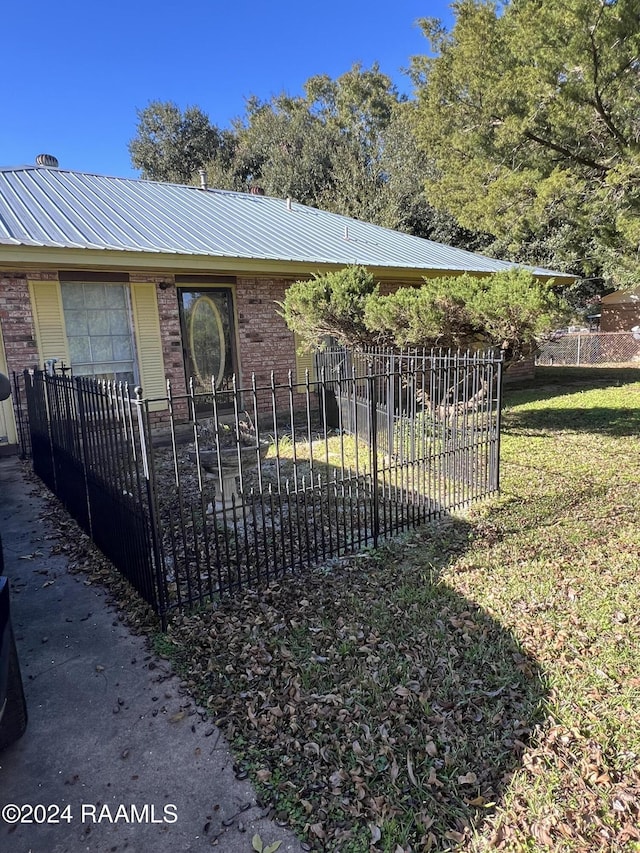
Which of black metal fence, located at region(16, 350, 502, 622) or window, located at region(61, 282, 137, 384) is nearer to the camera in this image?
black metal fence, located at region(16, 350, 502, 622)

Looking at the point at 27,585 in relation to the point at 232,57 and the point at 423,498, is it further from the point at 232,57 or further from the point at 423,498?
the point at 232,57

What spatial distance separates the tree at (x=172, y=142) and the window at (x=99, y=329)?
22295mm

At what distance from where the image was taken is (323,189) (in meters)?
25.2

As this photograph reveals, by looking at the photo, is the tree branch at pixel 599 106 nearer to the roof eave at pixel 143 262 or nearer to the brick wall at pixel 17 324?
the roof eave at pixel 143 262

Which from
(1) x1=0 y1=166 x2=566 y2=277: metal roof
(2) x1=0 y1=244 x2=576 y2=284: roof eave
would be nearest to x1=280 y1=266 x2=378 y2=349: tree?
(2) x1=0 y1=244 x2=576 y2=284: roof eave

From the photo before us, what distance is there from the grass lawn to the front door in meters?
5.71

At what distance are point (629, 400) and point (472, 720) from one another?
1040 cm

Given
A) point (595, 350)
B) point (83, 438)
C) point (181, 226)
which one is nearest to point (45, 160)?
point (181, 226)

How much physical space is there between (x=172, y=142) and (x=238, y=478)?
27.9 meters

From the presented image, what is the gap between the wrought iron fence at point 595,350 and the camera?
19.0 m

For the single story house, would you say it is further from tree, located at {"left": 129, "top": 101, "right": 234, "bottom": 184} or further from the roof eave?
tree, located at {"left": 129, "top": 101, "right": 234, "bottom": 184}

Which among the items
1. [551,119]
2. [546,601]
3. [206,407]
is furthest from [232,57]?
[546,601]

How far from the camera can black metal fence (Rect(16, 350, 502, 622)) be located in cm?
345

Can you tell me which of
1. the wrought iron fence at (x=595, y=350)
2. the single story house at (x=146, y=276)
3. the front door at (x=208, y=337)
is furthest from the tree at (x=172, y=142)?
the front door at (x=208, y=337)
